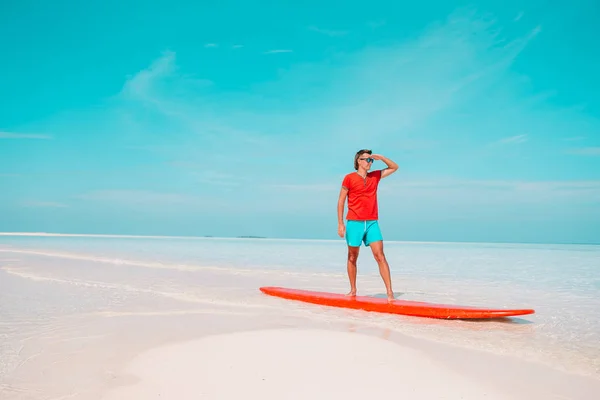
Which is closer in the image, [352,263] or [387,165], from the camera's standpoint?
[387,165]

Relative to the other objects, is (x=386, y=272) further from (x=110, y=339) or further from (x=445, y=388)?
(x=110, y=339)

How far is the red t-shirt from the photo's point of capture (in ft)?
17.7

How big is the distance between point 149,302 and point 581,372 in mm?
4498

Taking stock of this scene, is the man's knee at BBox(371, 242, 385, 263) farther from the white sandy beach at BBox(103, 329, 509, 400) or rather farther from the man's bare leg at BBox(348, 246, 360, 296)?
the white sandy beach at BBox(103, 329, 509, 400)

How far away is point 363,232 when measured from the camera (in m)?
5.43

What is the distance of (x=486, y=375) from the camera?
2.89m

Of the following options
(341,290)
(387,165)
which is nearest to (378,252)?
(387,165)

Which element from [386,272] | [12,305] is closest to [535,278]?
[386,272]

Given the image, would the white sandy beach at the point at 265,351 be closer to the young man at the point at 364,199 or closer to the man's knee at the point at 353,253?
the man's knee at the point at 353,253

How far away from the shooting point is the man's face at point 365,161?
5.41 meters

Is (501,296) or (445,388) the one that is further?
(501,296)

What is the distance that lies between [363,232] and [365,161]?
855 mm

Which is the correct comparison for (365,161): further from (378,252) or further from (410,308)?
(410,308)

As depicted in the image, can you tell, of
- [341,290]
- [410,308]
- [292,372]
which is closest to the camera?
[292,372]
